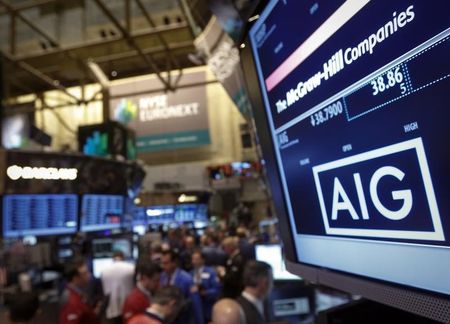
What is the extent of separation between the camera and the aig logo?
75 centimetres

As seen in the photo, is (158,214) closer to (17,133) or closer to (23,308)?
(17,133)

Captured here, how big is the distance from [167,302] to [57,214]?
384 centimetres

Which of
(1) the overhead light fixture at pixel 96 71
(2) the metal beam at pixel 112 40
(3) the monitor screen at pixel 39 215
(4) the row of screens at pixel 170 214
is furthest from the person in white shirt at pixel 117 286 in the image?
(1) the overhead light fixture at pixel 96 71

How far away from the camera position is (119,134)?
841 cm

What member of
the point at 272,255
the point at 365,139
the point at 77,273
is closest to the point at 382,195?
the point at 365,139

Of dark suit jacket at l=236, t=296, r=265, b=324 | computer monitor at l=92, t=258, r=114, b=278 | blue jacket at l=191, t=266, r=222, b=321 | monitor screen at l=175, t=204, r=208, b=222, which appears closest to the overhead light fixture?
monitor screen at l=175, t=204, r=208, b=222

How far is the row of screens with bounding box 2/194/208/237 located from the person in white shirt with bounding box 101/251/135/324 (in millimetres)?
1256

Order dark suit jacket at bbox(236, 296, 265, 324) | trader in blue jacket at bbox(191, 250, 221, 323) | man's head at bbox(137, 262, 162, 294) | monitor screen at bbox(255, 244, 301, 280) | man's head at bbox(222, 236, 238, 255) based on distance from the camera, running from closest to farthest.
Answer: dark suit jacket at bbox(236, 296, 265, 324) → man's head at bbox(137, 262, 162, 294) → monitor screen at bbox(255, 244, 301, 280) → trader in blue jacket at bbox(191, 250, 221, 323) → man's head at bbox(222, 236, 238, 255)

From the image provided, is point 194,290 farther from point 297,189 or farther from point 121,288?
point 297,189

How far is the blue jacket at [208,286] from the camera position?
Answer: 5.15 metres

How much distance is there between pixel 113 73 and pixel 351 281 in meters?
15.9

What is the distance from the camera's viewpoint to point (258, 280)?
2.82 m

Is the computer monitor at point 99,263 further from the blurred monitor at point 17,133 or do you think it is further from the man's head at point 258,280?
the man's head at point 258,280

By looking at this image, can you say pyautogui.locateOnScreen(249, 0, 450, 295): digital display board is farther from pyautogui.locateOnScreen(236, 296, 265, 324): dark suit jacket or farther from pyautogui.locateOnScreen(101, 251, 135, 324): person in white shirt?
pyautogui.locateOnScreen(101, 251, 135, 324): person in white shirt
